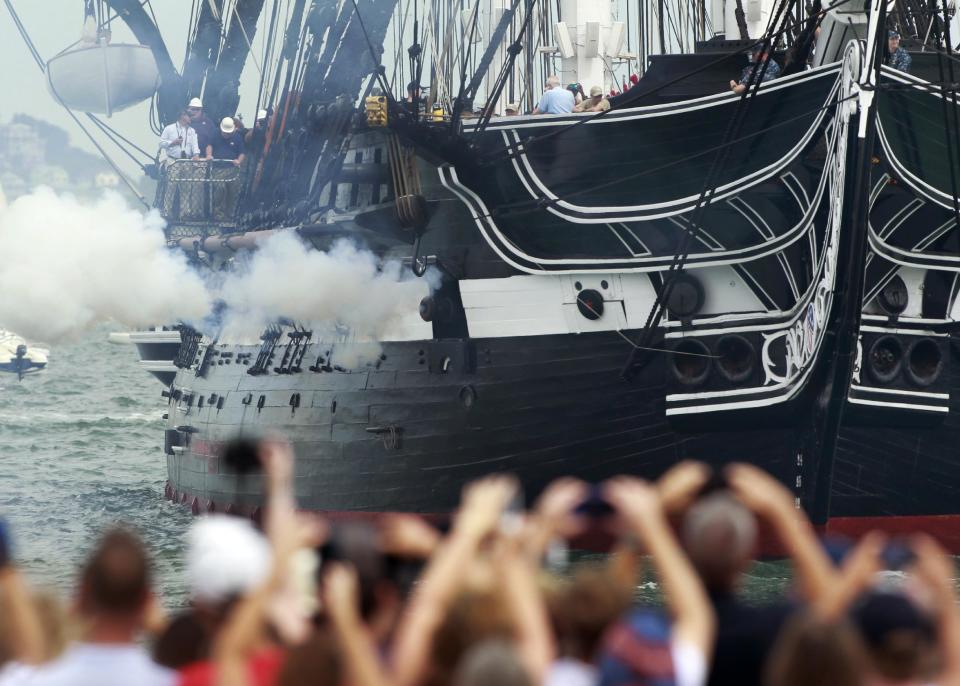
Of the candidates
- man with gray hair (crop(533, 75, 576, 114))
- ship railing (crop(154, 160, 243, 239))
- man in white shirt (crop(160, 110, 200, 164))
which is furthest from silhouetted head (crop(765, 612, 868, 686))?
man in white shirt (crop(160, 110, 200, 164))

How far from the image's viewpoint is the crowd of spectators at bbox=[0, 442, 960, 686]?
532 centimetres

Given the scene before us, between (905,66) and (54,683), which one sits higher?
(905,66)

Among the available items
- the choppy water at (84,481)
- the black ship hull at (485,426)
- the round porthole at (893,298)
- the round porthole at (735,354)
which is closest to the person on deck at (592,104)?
the black ship hull at (485,426)

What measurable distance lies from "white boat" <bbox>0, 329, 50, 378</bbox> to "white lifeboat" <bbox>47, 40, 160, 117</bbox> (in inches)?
1990

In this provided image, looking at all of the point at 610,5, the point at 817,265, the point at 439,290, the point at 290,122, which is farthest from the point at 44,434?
the point at 817,265

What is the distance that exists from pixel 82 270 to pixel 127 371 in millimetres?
65972

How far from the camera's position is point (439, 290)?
73.0 feet

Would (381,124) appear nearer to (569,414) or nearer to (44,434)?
(569,414)

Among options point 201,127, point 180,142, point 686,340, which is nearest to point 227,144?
point 201,127

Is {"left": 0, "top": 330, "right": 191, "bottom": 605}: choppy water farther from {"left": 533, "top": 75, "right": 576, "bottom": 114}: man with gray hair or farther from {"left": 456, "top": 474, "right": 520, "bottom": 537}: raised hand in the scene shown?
{"left": 456, "top": 474, "right": 520, "bottom": 537}: raised hand

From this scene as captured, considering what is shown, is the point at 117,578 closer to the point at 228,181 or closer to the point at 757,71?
Answer: the point at 757,71

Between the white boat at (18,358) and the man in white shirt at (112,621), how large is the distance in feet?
253

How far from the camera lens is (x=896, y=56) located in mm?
20953

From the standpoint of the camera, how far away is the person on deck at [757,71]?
787 inches
